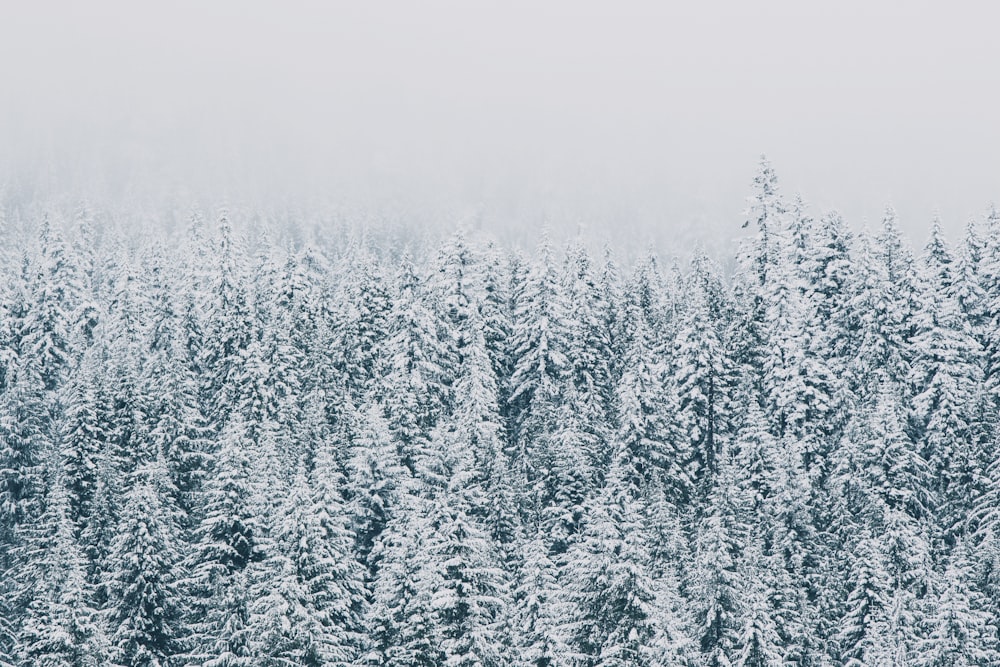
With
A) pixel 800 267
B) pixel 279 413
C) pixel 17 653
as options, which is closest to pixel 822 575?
pixel 800 267

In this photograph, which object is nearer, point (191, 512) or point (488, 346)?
point (191, 512)

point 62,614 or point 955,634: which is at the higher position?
point 62,614

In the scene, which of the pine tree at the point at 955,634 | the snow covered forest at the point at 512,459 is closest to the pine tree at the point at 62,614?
the snow covered forest at the point at 512,459

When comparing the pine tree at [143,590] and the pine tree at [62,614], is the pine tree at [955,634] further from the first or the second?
the pine tree at [62,614]

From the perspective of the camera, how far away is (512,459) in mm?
51219

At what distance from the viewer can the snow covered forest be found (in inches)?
1383

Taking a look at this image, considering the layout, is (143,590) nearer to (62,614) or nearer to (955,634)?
(62,614)

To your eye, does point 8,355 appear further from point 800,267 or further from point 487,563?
point 800,267

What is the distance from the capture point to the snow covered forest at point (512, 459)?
3512cm

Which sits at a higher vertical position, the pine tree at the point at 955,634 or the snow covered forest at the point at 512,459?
the snow covered forest at the point at 512,459

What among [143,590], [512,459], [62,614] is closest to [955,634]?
[512,459]

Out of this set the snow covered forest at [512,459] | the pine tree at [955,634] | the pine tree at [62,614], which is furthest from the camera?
the pine tree at [955,634]

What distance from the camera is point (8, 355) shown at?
187ft

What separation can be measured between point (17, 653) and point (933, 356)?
4140cm
